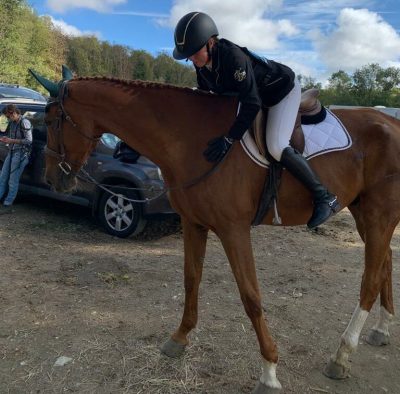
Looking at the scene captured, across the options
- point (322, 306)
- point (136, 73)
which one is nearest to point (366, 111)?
point (322, 306)

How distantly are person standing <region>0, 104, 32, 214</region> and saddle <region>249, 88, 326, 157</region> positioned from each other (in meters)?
5.67

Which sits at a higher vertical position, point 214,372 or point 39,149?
point 39,149

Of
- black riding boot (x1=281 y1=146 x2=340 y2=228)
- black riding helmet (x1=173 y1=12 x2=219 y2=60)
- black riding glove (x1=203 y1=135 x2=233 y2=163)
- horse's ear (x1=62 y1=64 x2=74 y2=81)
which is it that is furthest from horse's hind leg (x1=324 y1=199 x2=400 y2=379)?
horse's ear (x1=62 y1=64 x2=74 y2=81)

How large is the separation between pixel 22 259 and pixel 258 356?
11.8 feet

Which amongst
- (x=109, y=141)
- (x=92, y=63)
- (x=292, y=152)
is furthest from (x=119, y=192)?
(x=92, y=63)

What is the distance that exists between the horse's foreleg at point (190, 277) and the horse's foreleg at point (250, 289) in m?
0.45

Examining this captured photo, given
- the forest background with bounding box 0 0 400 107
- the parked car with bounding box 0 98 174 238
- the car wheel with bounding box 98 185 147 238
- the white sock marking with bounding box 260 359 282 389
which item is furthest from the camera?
the forest background with bounding box 0 0 400 107

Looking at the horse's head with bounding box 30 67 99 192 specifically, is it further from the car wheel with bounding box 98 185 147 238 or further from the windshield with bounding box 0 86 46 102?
the windshield with bounding box 0 86 46 102

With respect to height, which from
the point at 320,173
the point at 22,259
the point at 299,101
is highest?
the point at 299,101

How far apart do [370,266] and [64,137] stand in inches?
107

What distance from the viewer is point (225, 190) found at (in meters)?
3.08

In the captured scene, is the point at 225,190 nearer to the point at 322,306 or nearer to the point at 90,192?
the point at 322,306

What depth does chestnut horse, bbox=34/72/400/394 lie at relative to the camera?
10.2 ft

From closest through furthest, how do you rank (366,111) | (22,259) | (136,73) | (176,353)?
(176,353) → (366,111) → (22,259) → (136,73)
